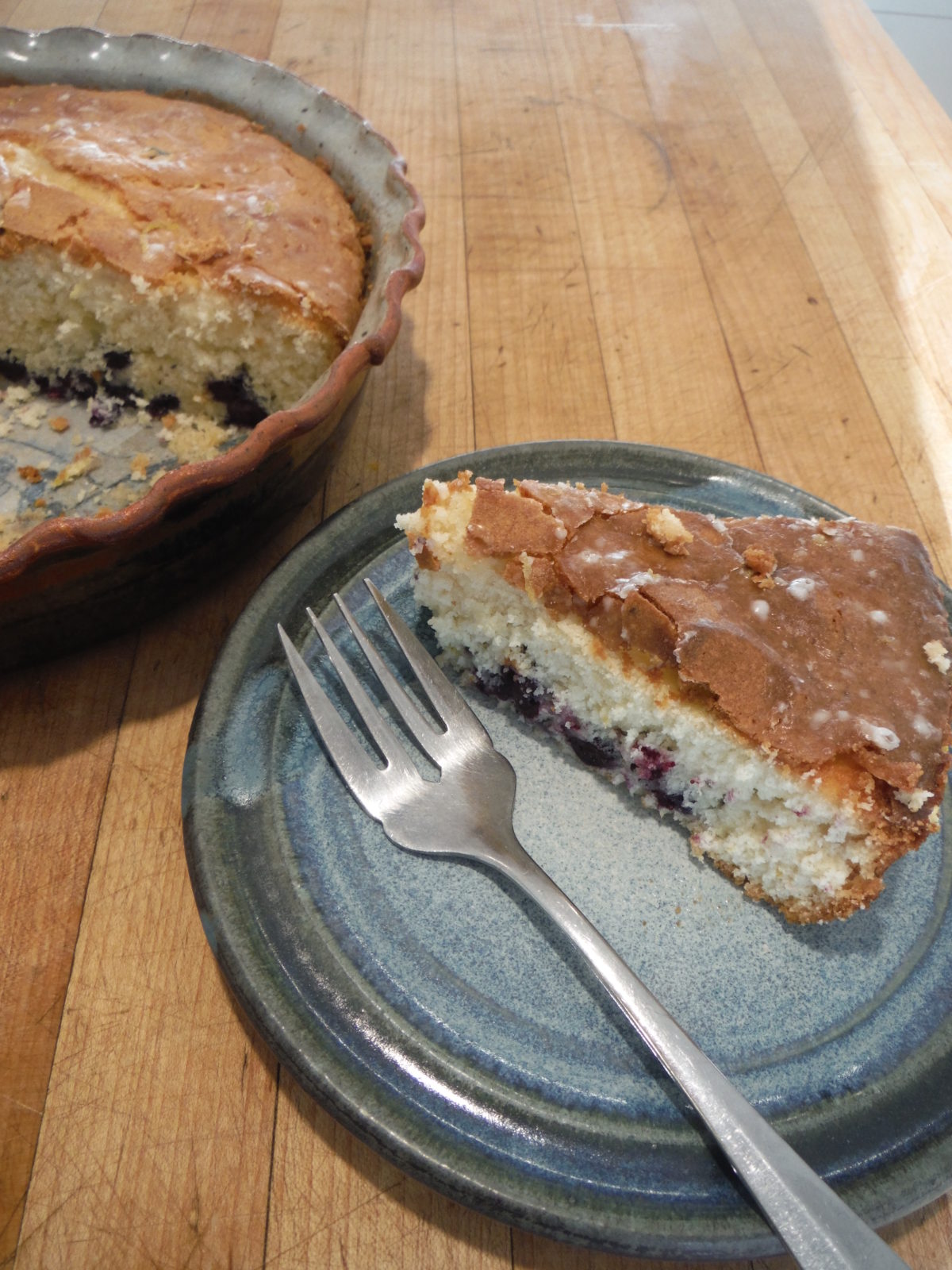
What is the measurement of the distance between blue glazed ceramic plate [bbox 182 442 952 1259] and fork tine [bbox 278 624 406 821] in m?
0.03

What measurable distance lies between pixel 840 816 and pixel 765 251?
2.09 m

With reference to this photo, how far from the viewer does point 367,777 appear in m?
1.44

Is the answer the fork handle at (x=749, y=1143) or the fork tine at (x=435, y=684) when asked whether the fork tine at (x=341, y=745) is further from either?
the fork handle at (x=749, y=1143)

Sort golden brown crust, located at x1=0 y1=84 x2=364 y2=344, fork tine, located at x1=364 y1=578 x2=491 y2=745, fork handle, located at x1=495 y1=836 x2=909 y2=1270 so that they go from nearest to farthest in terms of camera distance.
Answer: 1. fork handle, located at x1=495 y1=836 x2=909 y2=1270
2. fork tine, located at x1=364 y1=578 x2=491 y2=745
3. golden brown crust, located at x1=0 y1=84 x2=364 y2=344

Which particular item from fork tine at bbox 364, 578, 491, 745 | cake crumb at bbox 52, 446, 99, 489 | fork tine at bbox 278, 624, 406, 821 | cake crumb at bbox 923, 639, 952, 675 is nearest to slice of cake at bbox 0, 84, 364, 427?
cake crumb at bbox 52, 446, 99, 489

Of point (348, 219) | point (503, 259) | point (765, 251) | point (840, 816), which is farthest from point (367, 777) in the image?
point (765, 251)

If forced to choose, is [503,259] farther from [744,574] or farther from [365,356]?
[744,574]

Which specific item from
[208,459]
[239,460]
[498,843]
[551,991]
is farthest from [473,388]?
[551,991]

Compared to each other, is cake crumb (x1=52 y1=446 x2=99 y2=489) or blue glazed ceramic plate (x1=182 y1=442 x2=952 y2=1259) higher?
blue glazed ceramic plate (x1=182 y1=442 x2=952 y2=1259)

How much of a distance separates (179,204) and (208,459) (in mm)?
643

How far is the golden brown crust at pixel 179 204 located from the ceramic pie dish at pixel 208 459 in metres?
0.10

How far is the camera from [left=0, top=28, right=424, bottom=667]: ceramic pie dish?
145 centimetres

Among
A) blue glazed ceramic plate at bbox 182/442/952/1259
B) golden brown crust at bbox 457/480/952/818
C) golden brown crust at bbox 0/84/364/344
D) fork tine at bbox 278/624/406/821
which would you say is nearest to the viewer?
blue glazed ceramic plate at bbox 182/442/952/1259

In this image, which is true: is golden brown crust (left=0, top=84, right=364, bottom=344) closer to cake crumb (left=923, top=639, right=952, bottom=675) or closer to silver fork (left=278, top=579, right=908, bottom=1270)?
silver fork (left=278, top=579, right=908, bottom=1270)
